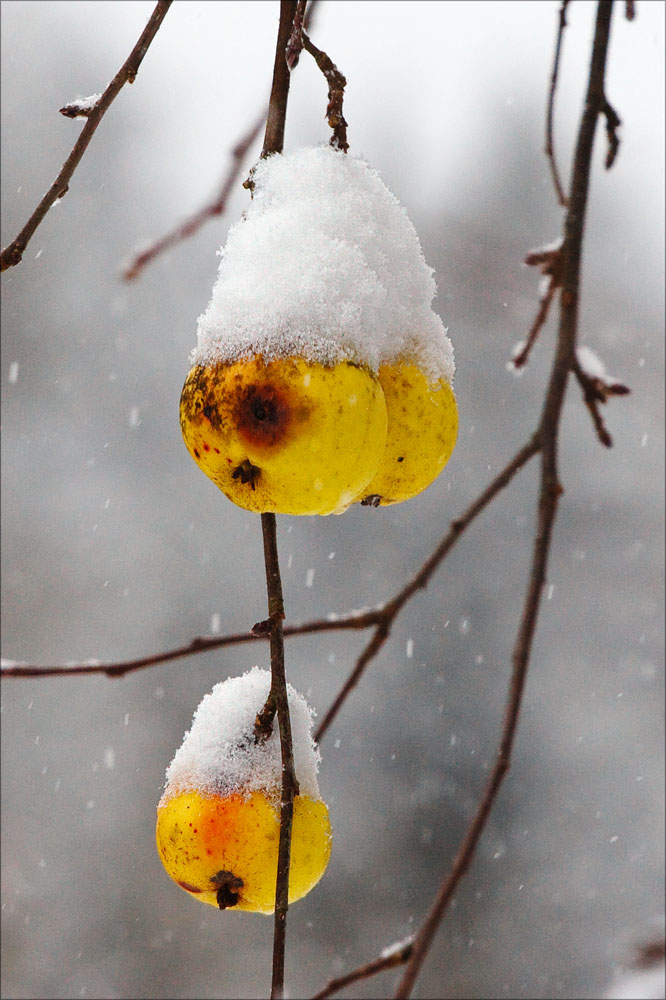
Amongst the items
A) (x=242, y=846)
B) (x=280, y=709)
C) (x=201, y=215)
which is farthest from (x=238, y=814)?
(x=201, y=215)

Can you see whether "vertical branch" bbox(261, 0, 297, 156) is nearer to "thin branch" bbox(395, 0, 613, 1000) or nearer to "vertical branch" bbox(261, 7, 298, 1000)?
"vertical branch" bbox(261, 7, 298, 1000)

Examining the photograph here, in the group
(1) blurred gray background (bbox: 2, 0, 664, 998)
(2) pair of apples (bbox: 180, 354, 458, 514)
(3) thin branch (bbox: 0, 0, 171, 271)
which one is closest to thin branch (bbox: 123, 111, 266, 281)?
(3) thin branch (bbox: 0, 0, 171, 271)

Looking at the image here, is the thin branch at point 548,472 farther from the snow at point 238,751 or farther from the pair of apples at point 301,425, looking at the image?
the snow at point 238,751

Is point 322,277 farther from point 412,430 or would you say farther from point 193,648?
point 193,648

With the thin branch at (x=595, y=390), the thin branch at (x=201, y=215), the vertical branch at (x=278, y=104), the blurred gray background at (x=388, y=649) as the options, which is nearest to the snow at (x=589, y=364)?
the thin branch at (x=595, y=390)

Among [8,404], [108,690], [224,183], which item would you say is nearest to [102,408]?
[8,404]
